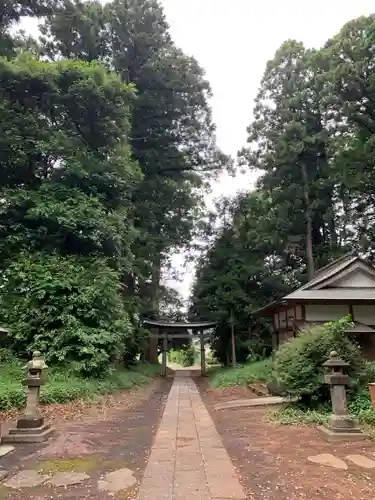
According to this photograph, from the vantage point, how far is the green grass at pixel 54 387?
28.7 ft

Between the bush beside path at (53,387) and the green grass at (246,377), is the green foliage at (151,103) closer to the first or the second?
the green grass at (246,377)

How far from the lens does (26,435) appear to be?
21.1ft

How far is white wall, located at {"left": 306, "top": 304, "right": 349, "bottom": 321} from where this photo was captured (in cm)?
1315

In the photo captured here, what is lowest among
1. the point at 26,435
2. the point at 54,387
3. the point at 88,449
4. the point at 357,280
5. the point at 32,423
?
the point at 88,449

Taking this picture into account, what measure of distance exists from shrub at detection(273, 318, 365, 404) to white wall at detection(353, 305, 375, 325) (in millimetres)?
4972

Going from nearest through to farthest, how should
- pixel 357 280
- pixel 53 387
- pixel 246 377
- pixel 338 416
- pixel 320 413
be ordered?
pixel 338 416
pixel 320 413
pixel 53 387
pixel 357 280
pixel 246 377

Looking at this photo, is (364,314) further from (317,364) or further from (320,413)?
(320,413)

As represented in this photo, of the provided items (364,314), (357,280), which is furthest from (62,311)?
(357,280)

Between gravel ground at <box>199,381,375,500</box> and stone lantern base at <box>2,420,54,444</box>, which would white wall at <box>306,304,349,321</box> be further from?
stone lantern base at <box>2,420,54,444</box>

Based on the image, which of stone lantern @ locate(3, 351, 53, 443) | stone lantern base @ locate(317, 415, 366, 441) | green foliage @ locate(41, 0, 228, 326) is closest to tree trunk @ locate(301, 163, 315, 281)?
green foliage @ locate(41, 0, 228, 326)

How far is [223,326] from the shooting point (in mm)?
21891

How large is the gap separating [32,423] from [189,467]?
123 inches

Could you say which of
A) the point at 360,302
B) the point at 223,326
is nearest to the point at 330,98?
the point at 360,302

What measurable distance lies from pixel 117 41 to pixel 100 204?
10483mm
